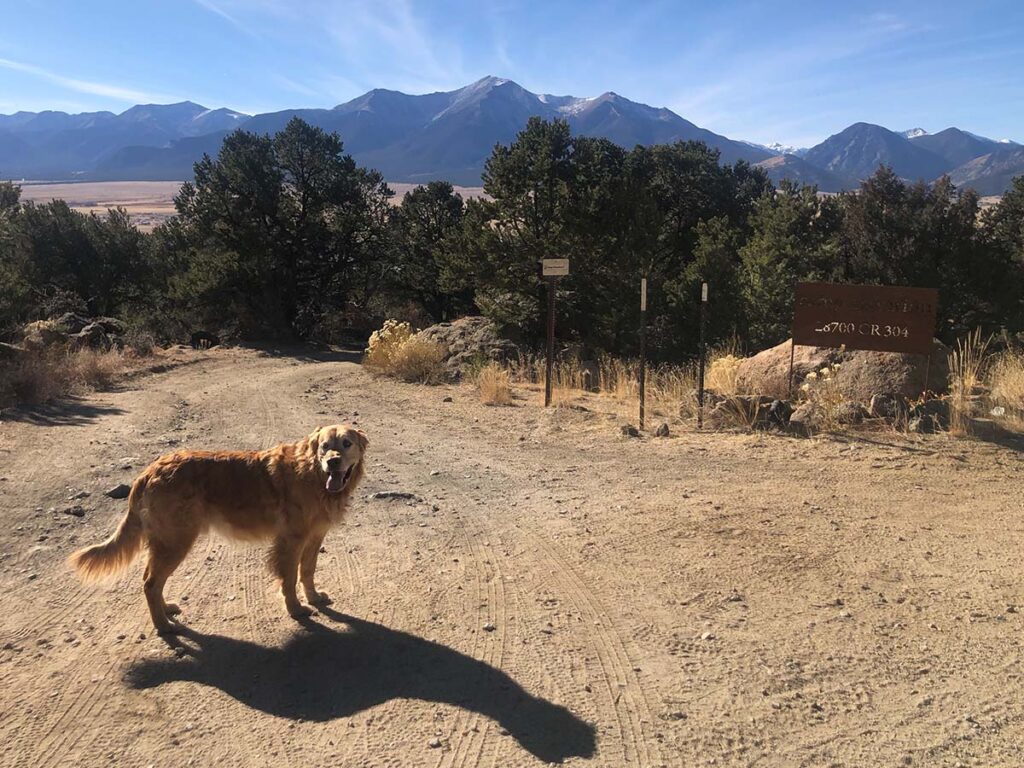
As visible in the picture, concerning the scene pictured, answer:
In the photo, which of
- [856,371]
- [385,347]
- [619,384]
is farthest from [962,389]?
[385,347]

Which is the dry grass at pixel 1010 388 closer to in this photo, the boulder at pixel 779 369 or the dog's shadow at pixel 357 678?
the boulder at pixel 779 369

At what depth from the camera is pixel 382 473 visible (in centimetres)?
737

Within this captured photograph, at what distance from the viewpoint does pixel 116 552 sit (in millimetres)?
3934

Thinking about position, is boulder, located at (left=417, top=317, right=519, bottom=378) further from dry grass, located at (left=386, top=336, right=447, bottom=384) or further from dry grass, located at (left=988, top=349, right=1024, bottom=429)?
dry grass, located at (left=988, top=349, right=1024, bottom=429)

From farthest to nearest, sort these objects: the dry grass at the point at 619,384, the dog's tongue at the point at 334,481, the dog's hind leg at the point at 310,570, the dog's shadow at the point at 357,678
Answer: the dry grass at the point at 619,384, the dog's hind leg at the point at 310,570, the dog's tongue at the point at 334,481, the dog's shadow at the point at 357,678

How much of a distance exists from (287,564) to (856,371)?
848cm

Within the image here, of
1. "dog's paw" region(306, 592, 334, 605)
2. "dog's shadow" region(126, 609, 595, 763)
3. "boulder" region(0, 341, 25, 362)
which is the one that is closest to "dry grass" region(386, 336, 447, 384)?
"boulder" region(0, 341, 25, 362)

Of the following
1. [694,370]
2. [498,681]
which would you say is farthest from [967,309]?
[498,681]

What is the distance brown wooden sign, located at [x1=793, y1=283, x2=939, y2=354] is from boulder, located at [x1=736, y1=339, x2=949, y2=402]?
0.63m

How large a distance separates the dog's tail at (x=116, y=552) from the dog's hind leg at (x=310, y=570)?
0.93m

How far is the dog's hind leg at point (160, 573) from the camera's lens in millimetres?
3979

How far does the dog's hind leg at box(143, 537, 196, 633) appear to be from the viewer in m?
3.98

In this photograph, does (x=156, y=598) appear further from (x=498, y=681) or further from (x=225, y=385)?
(x=225, y=385)

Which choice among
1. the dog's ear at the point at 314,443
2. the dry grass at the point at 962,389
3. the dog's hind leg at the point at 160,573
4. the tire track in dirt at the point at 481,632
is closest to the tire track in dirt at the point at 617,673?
the tire track in dirt at the point at 481,632
